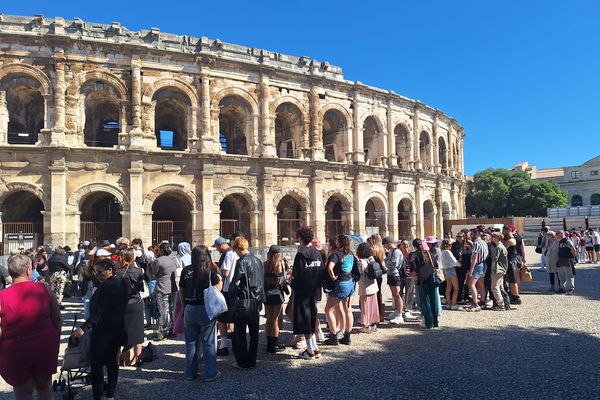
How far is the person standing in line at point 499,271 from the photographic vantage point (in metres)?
7.82

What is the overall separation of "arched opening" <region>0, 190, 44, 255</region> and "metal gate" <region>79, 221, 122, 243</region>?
1.59 metres

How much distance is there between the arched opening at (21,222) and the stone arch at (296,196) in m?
9.83

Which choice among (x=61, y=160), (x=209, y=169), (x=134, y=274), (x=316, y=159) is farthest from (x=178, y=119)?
(x=134, y=274)

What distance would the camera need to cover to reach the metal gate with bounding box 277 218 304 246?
20203mm

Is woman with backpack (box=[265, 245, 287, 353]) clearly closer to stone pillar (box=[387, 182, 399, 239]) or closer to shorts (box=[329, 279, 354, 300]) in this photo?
shorts (box=[329, 279, 354, 300])

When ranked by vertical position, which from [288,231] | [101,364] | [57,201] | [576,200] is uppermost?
[576,200]

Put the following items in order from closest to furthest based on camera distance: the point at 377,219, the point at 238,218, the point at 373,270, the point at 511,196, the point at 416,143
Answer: the point at 373,270, the point at 238,218, the point at 377,219, the point at 416,143, the point at 511,196

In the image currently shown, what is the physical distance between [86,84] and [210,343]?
15614 millimetres

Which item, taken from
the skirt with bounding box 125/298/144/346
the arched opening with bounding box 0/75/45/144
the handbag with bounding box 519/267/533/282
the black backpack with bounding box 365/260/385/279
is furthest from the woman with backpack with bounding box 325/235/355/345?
the arched opening with bounding box 0/75/45/144

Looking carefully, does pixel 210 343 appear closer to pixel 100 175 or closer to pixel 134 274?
pixel 134 274

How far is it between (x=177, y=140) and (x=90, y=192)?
21.0 feet

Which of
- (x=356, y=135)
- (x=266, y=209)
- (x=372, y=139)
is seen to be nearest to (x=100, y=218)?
(x=266, y=209)

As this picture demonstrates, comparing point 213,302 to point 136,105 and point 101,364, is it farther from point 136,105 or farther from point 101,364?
point 136,105

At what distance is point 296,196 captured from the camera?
772 inches
